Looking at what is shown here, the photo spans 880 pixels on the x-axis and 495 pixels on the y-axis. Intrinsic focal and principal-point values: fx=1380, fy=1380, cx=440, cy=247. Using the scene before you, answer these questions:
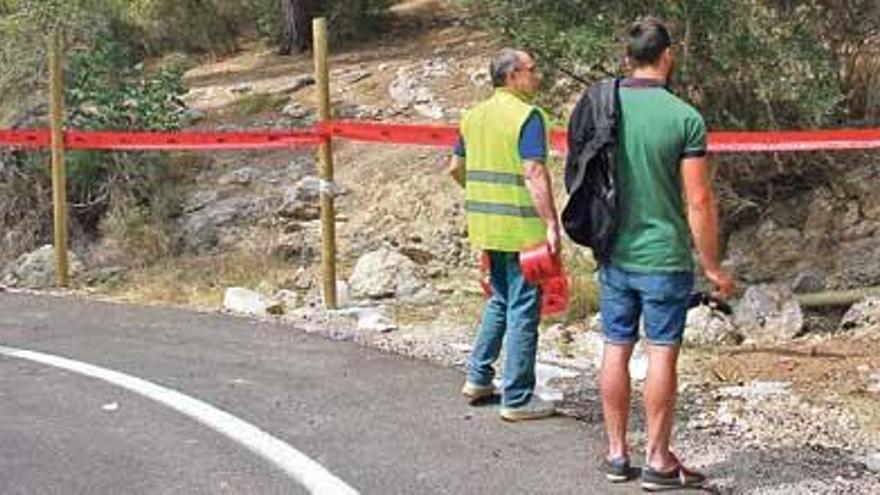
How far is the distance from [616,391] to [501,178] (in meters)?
1.29

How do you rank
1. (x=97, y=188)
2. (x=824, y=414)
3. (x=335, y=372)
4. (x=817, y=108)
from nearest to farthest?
(x=824, y=414) → (x=335, y=372) → (x=817, y=108) → (x=97, y=188)

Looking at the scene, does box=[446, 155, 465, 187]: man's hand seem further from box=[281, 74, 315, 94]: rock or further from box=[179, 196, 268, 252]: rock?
box=[281, 74, 315, 94]: rock

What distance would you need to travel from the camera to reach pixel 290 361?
310 inches

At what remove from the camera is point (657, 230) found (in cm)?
527

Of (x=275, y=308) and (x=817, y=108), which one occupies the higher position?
(x=817, y=108)

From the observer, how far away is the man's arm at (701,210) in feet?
16.7

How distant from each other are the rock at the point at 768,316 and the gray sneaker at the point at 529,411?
262 centimetres

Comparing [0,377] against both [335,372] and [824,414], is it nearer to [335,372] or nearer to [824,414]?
[335,372]

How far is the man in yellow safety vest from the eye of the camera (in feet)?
20.2

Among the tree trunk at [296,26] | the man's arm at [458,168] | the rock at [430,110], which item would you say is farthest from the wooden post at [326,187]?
the tree trunk at [296,26]

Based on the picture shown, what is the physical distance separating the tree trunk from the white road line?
12.7 metres

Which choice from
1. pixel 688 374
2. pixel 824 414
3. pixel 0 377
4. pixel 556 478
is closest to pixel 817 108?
pixel 688 374

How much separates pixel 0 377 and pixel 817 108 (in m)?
5.49

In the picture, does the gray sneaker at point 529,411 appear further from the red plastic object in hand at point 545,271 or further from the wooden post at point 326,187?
the wooden post at point 326,187
